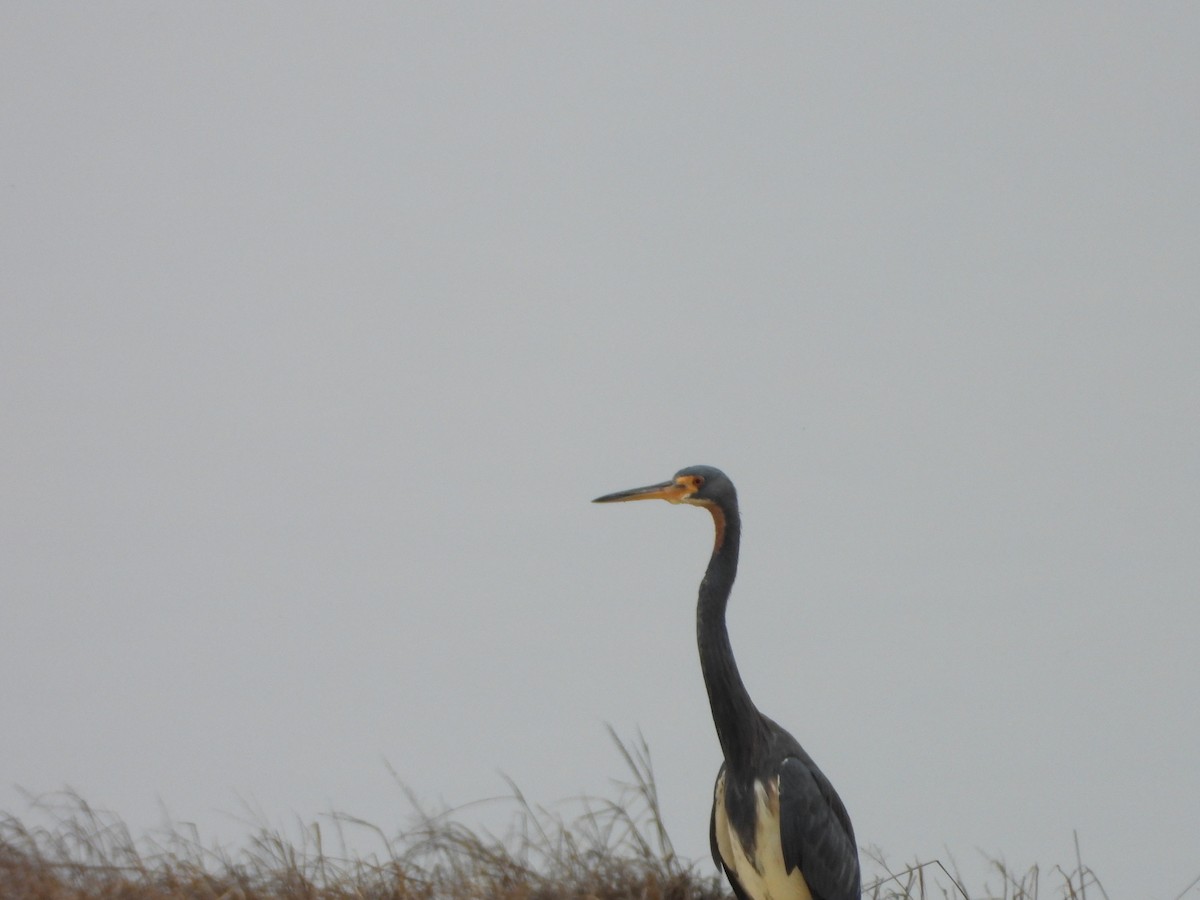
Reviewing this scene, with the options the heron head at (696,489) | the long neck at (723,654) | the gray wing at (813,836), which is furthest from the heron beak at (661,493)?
the gray wing at (813,836)

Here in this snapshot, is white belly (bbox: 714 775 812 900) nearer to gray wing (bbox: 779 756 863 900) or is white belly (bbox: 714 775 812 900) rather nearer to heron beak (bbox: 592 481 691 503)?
gray wing (bbox: 779 756 863 900)

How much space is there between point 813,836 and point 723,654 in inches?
23.4

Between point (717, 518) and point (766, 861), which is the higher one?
point (717, 518)

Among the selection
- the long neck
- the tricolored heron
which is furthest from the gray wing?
the long neck

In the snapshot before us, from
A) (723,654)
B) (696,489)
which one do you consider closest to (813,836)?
(723,654)

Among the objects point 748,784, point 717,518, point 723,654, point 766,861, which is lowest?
point 766,861

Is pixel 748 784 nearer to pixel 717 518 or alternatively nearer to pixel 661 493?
pixel 717 518

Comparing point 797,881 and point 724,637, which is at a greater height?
point 724,637

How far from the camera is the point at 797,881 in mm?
4516

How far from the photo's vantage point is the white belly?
4.48m

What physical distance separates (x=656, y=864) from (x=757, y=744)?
1.53ft

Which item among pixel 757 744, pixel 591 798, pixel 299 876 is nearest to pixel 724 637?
pixel 757 744

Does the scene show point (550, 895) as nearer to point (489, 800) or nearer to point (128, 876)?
point (489, 800)

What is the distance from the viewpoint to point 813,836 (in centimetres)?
452
